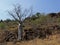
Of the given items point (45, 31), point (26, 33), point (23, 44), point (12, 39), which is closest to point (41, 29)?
point (45, 31)

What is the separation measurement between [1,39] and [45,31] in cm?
440

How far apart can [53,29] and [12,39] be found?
4.62 m

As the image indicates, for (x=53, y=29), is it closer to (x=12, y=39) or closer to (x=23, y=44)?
(x=12, y=39)

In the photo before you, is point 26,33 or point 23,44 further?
point 26,33

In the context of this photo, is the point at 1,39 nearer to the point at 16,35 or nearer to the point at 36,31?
the point at 16,35

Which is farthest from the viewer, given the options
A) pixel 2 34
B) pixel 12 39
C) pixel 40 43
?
pixel 2 34

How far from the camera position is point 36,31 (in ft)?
62.8

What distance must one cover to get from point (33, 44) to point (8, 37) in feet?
14.3

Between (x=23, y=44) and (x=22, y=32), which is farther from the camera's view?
(x=22, y=32)

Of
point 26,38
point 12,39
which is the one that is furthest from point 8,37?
point 26,38

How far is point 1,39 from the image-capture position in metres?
17.9

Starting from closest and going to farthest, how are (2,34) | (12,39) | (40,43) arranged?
(40,43) → (12,39) → (2,34)

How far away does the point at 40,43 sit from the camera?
14320 millimetres

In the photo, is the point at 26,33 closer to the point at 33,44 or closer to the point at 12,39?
the point at 12,39
